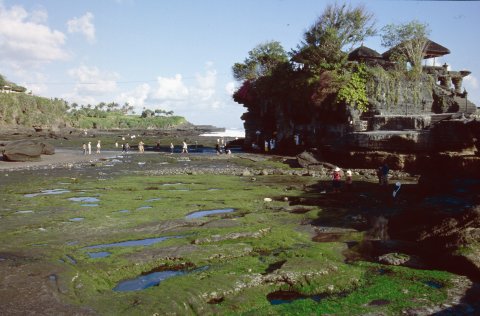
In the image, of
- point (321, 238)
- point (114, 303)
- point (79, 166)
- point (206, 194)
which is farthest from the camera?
point (79, 166)

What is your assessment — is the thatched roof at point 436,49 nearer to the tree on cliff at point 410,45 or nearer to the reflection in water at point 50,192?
the tree on cliff at point 410,45

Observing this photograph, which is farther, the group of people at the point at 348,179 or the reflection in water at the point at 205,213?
the group of people at the point at 348,179

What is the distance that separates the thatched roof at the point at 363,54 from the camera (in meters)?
50.0

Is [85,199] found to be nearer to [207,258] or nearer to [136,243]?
[136,243]

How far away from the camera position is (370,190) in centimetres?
2744

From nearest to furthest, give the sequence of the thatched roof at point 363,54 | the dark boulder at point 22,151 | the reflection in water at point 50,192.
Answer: the reflection in water at point 50,192 < the dark boulder at point 22,151 < the thatched roof at point 363,54

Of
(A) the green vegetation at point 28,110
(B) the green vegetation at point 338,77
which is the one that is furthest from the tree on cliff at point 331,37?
(A) the green vegetation at point 28,110

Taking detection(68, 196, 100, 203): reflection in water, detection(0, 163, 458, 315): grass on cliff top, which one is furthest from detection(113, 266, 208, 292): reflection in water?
detection(68, 196, 100, 203): reflection in water

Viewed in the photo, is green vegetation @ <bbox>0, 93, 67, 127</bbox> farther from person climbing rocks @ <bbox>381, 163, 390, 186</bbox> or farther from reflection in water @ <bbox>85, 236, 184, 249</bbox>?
reflection in water @ <bbox>85, 236, 184, 249</bbox>

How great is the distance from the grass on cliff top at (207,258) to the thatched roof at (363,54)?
3205cm

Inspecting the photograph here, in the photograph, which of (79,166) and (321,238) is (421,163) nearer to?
(321,238)

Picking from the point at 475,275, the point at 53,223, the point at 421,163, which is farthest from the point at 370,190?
the point at 53,223

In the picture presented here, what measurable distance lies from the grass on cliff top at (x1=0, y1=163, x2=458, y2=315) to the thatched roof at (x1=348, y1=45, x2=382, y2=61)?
3205 centimetres

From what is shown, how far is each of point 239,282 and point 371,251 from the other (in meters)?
5.81
